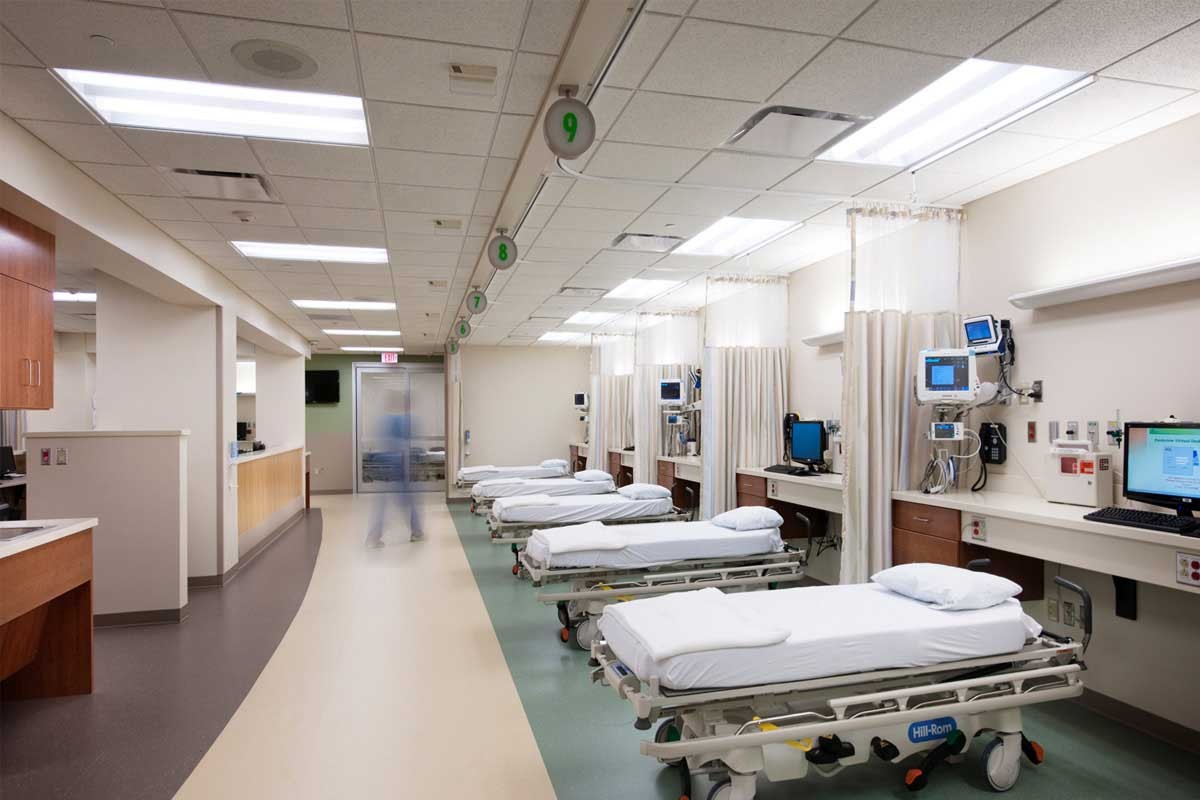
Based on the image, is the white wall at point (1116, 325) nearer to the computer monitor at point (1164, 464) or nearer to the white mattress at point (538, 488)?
the computer monitor at point (1164, 464)

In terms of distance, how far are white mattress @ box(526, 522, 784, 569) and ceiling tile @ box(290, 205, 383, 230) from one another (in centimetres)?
275

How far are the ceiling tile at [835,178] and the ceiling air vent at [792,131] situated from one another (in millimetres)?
270

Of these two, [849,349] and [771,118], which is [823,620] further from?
[771,118]

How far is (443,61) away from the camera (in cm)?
294

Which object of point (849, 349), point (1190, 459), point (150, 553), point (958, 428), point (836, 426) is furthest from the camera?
point (836, 426)

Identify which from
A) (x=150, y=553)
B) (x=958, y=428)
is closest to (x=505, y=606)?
(x=150, y=553)

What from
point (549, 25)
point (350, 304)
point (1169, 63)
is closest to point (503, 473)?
point (350, 304)

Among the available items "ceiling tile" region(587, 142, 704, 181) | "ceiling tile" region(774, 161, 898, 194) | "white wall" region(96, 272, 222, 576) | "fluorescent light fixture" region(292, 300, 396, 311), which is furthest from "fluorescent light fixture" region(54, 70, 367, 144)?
"fluorescent light fixture" region(292, 300, 396, 311)

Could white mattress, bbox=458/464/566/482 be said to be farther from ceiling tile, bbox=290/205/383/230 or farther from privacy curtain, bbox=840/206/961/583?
privacy curtain, bbox=840/206/961/583

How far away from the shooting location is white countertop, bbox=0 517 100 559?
127 inches

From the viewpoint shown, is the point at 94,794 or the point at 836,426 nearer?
the point at 94,794

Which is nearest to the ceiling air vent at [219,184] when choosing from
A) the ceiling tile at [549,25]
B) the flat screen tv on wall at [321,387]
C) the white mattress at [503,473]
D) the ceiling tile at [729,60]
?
the ceiling tile at [549,25]

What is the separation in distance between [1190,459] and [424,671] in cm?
427

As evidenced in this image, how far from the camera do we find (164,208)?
187 inches
